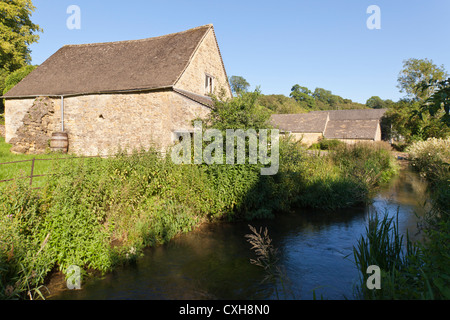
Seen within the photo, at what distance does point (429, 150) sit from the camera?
1894 centimetres

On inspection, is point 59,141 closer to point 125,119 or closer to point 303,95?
point 125,119

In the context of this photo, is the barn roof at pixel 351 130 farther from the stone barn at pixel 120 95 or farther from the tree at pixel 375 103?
the tree at pixel 375 103

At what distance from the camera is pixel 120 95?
1662 centimetres

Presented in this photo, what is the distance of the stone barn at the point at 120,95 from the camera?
1586cm

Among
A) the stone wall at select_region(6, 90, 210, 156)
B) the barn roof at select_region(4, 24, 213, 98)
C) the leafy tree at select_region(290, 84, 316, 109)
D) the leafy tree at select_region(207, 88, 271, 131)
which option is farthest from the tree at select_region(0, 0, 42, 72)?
the leafy tree at select_region(290, 84, 316, 109)

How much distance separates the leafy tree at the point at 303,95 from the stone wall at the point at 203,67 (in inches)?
3610

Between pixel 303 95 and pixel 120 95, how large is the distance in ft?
336

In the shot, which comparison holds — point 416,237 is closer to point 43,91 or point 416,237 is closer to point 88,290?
point 88,290

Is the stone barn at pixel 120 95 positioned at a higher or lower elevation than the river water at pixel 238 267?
higher

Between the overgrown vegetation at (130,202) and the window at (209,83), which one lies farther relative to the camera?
the window at (209,83)

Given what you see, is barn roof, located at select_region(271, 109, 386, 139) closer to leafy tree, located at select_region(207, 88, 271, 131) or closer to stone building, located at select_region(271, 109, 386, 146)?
stone building, located at select_region(271, 109, 386, 146)

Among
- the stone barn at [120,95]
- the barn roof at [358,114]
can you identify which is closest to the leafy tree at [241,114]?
the stone barn at [120,95]

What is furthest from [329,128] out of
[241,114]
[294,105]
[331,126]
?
[241,114]
